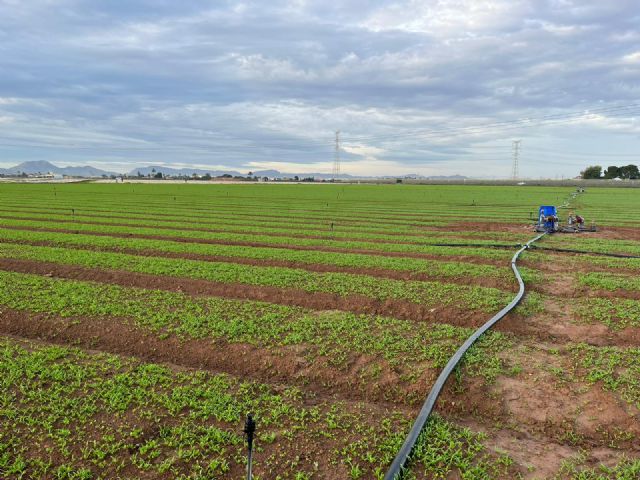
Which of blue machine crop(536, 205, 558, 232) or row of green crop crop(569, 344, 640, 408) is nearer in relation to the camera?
row of green crop crop(569, 344, 640, 408)

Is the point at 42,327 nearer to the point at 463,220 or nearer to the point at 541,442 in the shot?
the point at 541,442

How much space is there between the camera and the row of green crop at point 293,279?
36.8 ft

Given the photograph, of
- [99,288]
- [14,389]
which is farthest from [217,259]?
[14,389]

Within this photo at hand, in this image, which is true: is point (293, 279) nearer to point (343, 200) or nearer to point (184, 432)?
point (184, 432)

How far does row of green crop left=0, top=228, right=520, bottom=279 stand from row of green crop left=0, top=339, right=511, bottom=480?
8.81m

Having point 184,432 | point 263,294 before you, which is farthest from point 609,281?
point 184,432

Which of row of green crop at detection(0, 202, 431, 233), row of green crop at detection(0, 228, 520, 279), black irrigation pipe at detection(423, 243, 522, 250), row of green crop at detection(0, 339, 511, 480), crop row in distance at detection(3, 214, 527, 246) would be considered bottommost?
row of green crop at detection(0, 339, 511, 480)

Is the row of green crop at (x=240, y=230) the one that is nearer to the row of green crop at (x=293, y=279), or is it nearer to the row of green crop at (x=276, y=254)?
the row of green crop at (x=276, y=254)

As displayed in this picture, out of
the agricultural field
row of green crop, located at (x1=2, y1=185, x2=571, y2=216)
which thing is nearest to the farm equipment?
the agricultural field

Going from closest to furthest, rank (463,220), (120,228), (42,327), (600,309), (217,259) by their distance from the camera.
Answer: (42,327) → (600,309) → (217,259) → (120,228) → (463,220)

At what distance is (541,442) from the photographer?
221 inches

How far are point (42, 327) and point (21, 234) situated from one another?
50.8ft

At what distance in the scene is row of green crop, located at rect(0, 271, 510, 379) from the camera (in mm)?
7918

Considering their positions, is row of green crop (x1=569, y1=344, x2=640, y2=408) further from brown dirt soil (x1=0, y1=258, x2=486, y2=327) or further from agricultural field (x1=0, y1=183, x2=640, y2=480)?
brown dirt soil (x1=0, y1=258, x2=486, y2=327)
